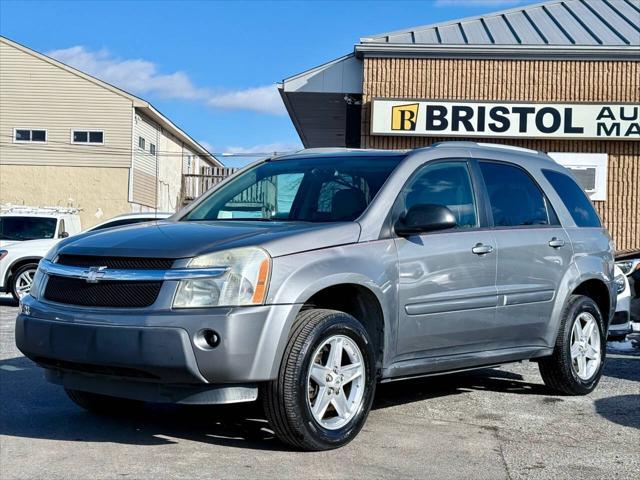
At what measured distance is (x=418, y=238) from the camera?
230 inches

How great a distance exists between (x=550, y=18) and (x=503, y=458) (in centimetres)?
1962

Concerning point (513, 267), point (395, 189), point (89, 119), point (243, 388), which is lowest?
point (243, 388)

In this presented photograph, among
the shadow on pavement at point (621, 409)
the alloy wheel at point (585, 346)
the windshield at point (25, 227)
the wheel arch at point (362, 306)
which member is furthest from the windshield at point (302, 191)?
the windshield at point (25, 227)

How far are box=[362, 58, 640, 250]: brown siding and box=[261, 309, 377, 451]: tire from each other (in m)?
15.6

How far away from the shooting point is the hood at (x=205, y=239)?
504cm

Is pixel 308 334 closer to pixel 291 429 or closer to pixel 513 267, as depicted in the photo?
pixel 291 429

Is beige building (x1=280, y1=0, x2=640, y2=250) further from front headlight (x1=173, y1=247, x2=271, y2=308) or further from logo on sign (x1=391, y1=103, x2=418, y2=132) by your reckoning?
front headlight (x1=173, y1=247, x2=271, y2=308)

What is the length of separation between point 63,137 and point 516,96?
22415 millimetres

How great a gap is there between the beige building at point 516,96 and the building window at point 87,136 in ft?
60.1

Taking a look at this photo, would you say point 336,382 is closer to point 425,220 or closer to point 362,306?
point 362,306

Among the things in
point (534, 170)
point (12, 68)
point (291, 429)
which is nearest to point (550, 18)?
point (534, 170)

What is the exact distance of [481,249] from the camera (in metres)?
6.23

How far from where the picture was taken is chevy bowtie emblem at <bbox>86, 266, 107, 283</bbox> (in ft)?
16.8

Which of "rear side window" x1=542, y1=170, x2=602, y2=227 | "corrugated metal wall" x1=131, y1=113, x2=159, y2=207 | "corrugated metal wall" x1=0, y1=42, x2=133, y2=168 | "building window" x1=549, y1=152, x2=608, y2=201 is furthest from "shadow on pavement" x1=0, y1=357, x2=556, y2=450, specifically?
"corrugated metal wall" x1=131, y1=113, x2=159, y2=207
